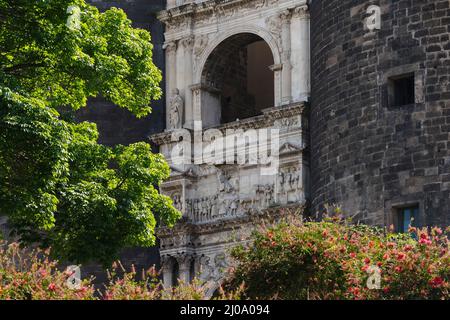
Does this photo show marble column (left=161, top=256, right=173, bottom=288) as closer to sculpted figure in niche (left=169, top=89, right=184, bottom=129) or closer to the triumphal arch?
the triumphal arch

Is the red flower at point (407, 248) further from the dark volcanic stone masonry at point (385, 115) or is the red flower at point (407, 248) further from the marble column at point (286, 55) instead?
the marble column at point (286, 55)

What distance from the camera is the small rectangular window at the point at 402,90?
1625 inches

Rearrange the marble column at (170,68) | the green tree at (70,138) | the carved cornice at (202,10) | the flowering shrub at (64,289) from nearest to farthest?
1. the flowering shrub at (64,289)
2. the green tree at (70,138)
3. the carved cornice at (202,10)
4. the marble column at (170,68)

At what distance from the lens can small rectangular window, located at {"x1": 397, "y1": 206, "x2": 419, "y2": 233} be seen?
4028 cm

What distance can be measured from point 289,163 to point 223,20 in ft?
18.7

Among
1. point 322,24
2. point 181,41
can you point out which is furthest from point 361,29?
point 181,41

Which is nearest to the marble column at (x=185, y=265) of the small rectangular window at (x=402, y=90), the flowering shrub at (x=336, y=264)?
the small rectangular window at (x=402, y=90)

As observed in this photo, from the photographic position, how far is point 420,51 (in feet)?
135

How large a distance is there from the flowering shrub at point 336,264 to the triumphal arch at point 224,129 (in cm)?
1163

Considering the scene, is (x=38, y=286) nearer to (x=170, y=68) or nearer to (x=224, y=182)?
(x=224, y=182)

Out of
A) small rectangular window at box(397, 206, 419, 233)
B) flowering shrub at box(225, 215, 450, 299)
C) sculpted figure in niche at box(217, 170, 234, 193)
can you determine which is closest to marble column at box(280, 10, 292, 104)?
sculpted figure in niche at box(217, 170, 234, 193)

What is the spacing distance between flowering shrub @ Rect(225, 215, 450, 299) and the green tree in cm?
313

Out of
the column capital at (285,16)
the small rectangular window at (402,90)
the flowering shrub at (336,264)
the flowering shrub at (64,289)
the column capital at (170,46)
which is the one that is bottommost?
the flowering shrub at (64,289)

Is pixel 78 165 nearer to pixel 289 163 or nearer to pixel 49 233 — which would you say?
pixel 49 233
